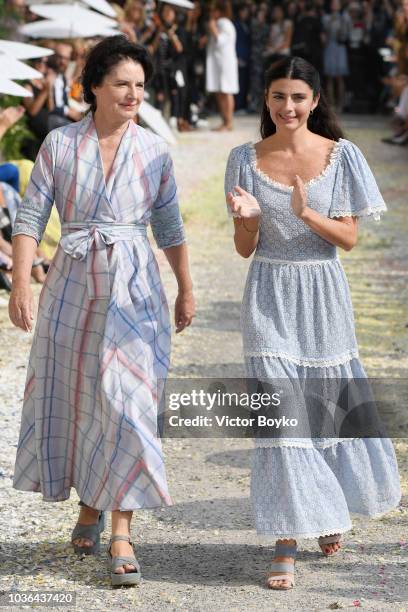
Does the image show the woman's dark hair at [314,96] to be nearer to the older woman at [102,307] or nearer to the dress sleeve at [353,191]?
the dress sleeve at [353,191]

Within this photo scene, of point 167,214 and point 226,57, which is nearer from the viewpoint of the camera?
point 167,214

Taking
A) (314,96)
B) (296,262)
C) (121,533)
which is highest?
(314,96)

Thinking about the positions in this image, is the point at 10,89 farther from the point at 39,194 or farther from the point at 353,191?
the point at 353,191

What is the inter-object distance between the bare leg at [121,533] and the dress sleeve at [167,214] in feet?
3.15

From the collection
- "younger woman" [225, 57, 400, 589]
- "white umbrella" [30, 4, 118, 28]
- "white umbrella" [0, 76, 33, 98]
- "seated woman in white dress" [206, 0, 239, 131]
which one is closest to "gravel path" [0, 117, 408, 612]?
"younger woman" [225, 57, 400, 589]

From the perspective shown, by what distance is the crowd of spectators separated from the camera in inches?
525

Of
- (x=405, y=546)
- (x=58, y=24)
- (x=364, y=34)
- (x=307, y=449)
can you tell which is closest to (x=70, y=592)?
(x=307, y=449)

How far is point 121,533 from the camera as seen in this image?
4.83m

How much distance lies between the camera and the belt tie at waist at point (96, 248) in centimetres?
486

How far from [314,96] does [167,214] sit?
26.3 inches

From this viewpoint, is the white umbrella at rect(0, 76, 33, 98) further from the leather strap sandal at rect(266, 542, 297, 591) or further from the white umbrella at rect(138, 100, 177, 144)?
the leather strap sandal at rect(266, 542, 297, 591)

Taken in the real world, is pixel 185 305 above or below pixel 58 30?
above

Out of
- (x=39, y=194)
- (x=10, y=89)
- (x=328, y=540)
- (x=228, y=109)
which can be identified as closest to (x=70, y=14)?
(x=10, y=89)

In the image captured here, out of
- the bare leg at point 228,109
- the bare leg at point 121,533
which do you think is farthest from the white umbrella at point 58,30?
the bare leg at point 121,533
